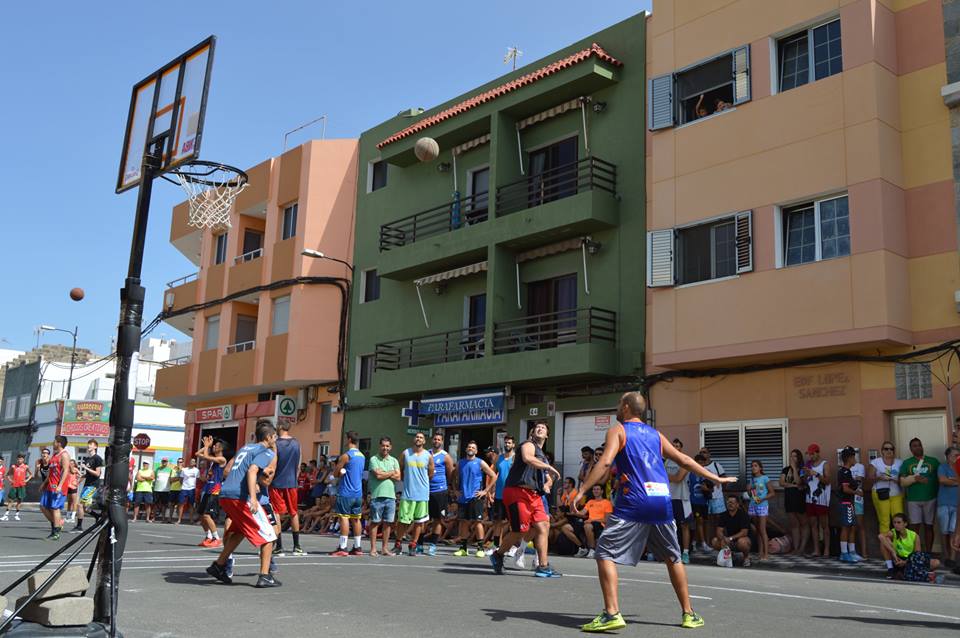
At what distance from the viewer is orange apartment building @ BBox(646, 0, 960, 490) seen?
17047 mm

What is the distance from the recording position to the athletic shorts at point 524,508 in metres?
12.4

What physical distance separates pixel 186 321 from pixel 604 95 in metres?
22.6

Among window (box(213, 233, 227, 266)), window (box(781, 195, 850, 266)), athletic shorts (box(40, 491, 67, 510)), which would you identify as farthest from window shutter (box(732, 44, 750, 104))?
window (box(213, 233, 227, 266))

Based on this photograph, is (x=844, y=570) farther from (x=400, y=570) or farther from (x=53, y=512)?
(x=53, y=512)

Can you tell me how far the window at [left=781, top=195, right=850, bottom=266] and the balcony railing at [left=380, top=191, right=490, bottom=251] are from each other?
9030 mm

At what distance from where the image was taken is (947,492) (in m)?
15.3

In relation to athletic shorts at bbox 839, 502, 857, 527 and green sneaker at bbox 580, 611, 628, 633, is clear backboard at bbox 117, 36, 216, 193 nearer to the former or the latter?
green sneaker at bbox 580, 611, 628, 633

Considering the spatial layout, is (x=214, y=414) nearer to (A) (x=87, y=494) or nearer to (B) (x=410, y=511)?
(A) (x=87, y=494)

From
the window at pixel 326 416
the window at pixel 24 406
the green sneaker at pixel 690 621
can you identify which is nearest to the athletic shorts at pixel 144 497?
the window at pixel 326 416

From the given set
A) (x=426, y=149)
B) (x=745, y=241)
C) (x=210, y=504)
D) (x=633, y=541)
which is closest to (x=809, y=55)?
(x=745, y=241)

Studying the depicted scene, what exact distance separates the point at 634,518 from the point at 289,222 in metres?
27.0

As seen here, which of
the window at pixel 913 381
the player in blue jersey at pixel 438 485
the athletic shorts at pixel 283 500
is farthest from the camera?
the player in blue jersey at pixel 438 485

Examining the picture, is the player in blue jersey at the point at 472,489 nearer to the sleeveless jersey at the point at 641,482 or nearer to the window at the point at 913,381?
the window at the point at 913,381

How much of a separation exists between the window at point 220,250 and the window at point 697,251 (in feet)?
67.7
